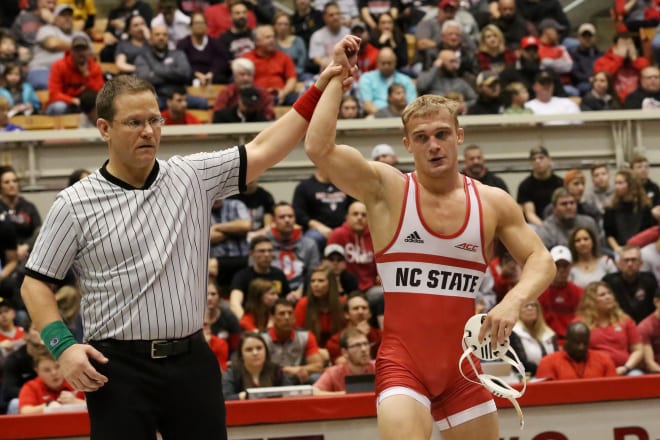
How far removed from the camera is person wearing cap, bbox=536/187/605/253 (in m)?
12.1

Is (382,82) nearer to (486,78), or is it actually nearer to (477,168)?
(486,78)

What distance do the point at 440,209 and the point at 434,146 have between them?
1.01 feet

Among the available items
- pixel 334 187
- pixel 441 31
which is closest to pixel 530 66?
pixel 441 31

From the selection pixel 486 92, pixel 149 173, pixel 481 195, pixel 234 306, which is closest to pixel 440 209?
pixel 481 195

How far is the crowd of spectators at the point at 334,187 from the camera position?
10.1 m

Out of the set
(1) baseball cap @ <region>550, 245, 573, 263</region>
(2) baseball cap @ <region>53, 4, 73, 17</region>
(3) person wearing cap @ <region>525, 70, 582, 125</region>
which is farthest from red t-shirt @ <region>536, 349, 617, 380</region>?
(2) baseball cap @ <region>53, 4, 73, 17</region>

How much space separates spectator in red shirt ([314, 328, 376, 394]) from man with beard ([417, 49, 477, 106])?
18.1ft

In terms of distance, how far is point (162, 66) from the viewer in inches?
562

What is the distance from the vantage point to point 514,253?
559 centimetres

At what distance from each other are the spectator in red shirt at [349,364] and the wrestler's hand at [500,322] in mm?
4142

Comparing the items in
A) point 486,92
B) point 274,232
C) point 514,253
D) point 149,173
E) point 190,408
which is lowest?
point 190,408

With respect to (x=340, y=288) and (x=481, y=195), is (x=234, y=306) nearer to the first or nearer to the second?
(x=340, y=288)

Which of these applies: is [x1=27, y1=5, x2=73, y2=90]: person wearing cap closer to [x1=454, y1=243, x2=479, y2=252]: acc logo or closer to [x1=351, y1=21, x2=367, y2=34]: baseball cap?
[x1=351, y1=21, x2=367, y2=34]: baseball cap

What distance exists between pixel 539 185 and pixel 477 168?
812 mm
